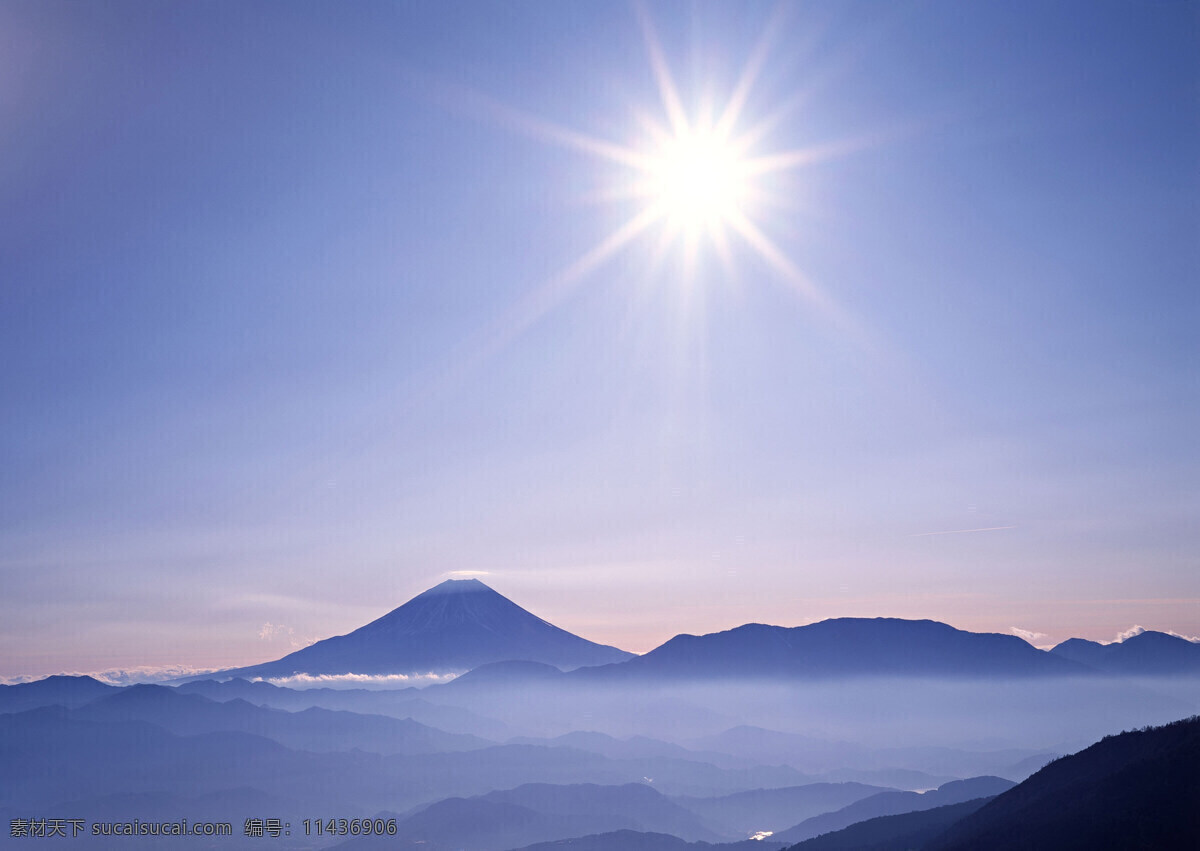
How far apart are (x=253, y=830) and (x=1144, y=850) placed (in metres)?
114

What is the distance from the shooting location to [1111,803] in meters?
112

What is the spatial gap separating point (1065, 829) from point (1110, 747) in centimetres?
3470

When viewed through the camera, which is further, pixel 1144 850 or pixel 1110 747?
pixel 1110 747

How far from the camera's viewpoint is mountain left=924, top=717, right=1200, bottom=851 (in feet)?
333

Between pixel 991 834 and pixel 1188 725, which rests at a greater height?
pixel 1188 725

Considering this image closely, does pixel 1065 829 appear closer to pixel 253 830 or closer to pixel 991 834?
pixel 991 834

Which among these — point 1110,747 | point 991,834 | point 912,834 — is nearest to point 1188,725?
point 1110,747

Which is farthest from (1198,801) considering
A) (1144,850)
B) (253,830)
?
(253,830)

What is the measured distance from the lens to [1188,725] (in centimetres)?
12200

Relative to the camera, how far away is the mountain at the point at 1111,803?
102 m

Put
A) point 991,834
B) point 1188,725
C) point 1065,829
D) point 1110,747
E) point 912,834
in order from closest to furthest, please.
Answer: point 1065,829 → point 1188,725 → point 991,834 → point 1110,747 → point 912,834

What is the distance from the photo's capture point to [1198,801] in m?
101

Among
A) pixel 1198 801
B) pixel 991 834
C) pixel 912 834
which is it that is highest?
pixel 1198 801

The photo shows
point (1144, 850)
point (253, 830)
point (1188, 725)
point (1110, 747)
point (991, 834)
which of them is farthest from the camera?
point (1110, 747)
